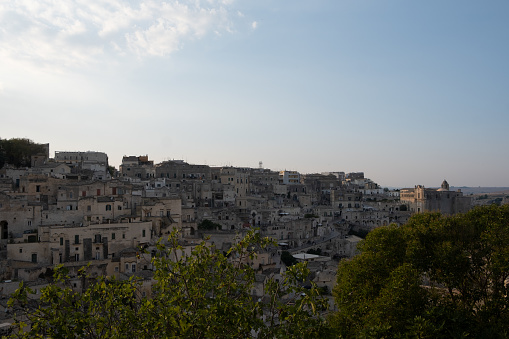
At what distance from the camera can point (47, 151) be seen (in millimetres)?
51188

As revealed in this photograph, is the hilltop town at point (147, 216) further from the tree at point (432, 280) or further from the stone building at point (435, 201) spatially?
the tree at point (432, 280)

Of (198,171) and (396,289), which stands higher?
(198,171)

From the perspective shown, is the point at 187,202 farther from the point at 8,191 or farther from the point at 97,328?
the point at 97,328

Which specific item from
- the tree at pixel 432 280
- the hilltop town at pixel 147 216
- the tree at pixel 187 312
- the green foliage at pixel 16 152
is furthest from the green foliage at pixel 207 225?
the tree at pixel 187 312

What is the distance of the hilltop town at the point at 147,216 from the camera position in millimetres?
27344

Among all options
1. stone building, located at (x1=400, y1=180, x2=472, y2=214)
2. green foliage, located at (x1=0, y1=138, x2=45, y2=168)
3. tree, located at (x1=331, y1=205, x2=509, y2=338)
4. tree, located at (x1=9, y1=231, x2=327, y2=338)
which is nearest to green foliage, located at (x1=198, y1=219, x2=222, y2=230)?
tree, located at (x1=331, y1=205, x2=509, y2=338)

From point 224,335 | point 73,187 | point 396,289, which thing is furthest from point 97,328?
point 73,187

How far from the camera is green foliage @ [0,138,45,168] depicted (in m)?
46.0

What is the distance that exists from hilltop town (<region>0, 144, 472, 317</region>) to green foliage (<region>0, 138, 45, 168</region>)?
2.12m

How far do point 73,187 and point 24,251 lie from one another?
767 centimetres

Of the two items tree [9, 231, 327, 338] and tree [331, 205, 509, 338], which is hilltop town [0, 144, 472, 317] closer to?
tree [331, 205, 509, 338]

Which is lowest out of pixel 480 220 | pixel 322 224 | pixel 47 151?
pixel 322 224

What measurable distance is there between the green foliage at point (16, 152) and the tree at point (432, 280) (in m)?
43.1

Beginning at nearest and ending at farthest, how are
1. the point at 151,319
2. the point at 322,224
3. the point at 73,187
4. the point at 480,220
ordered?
the point at 151,319 → the point at 480,220 → the point at 73,187 → the point at 322,224
